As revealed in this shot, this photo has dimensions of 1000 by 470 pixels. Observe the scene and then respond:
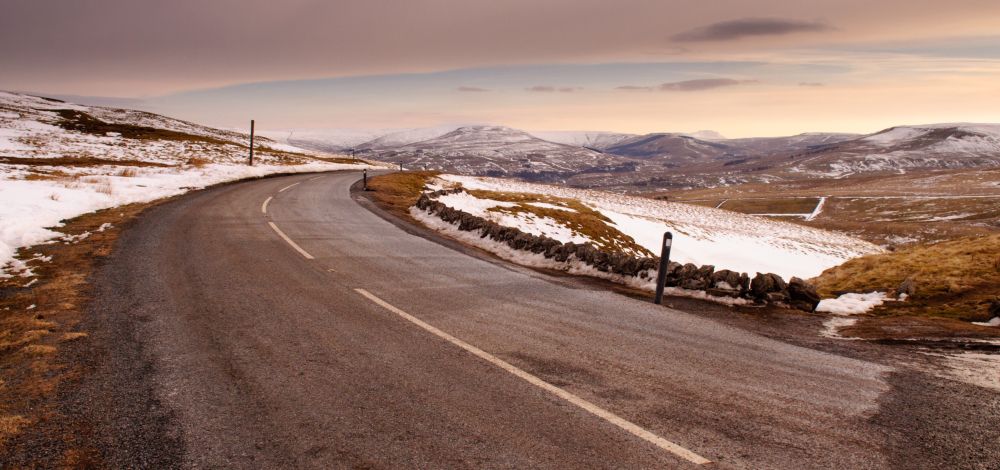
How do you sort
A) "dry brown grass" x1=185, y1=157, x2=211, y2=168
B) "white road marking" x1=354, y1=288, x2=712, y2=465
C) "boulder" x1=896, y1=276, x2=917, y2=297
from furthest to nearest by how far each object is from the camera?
"dry brown grass" x1=185, y1=157, x2=211, y2=168 → "boulder" x1=896, y1=276, x2=917, y2=297 → "white road marking" x1=354, y1=288, x2=712, y2=465

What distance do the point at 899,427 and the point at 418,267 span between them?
26.4 ft

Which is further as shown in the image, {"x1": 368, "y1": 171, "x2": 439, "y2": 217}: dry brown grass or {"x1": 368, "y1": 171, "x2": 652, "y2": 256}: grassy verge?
{"x1": 368, "y1": 171, "x2": 652, "y2": 256}: grassy verge

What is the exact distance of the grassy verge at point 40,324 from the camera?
4.27 metres

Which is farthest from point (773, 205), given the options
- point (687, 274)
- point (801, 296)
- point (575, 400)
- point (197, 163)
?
point (575, 400)

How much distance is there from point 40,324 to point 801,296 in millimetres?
11784

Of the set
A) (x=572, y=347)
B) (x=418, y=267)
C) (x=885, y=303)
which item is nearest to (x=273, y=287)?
(x=418, y=267)

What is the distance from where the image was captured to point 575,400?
4.52 meters

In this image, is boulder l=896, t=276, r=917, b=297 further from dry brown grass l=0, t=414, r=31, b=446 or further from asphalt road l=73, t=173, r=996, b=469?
dry brown grass l=0, t=414, r=31, b=446

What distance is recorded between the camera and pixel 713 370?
5379 mm

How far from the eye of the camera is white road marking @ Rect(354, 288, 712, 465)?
147 inches

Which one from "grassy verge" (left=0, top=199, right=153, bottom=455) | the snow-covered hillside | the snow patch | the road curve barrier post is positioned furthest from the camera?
the snow-covered hillside

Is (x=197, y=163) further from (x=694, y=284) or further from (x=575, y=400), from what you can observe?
(x=575, y=400)

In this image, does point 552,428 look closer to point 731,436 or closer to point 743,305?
point 731,436

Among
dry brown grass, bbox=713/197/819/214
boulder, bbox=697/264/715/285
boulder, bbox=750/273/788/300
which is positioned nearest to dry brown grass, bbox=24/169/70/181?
boulder, bbox=697/264/715/285
